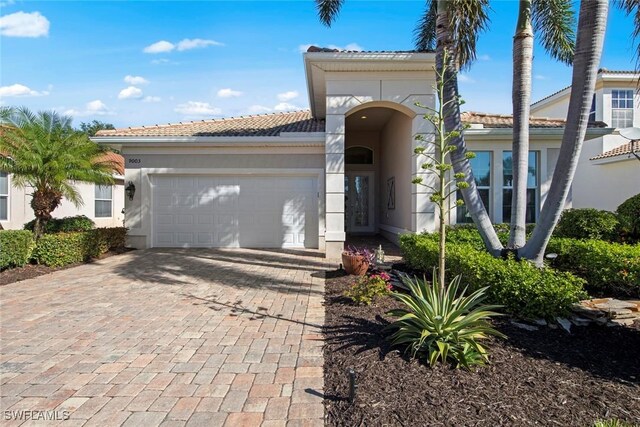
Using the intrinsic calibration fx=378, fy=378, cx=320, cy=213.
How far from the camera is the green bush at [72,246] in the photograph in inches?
346

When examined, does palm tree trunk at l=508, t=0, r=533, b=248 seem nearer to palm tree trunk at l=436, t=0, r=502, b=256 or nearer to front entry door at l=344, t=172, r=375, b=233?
palm tree trunk at l=436, t=0, r=502, b=256

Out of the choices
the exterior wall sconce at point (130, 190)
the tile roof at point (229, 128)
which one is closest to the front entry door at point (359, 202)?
the tile roof at point (229, 128)

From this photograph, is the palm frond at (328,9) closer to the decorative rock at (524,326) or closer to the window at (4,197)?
the decorative rock at (524,326)

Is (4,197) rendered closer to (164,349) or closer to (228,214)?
(228,214)

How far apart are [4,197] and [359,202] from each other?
42.7ft

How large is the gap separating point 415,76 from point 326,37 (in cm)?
257

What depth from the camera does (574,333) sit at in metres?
4.52

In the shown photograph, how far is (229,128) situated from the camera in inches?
510

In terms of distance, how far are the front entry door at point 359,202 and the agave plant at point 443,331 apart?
12.8 m

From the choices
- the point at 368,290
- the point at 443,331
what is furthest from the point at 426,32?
the point at 443,331

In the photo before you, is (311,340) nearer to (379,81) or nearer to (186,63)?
(379,81)

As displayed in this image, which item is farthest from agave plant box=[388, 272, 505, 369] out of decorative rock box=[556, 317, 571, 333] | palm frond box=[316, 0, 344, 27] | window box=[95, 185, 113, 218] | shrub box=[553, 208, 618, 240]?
window box=[95, 185, 113, 218]

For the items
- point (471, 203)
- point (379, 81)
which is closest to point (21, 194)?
point (379, 81)

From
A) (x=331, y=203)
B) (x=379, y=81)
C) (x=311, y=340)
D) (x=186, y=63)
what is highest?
(x=186, y=63)
